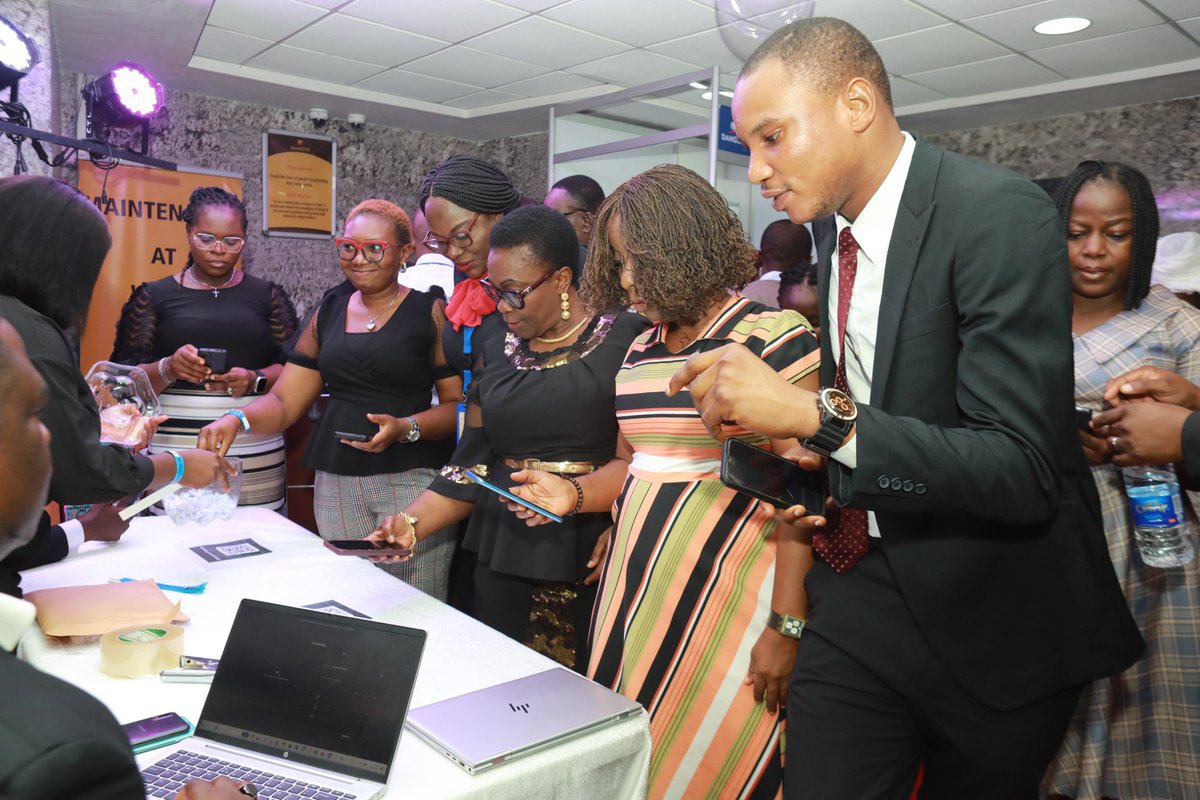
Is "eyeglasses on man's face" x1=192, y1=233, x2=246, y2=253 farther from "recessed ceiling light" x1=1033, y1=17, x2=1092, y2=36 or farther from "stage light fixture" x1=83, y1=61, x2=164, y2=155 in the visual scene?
"recessed ceiling light" x1=1033, y1=17, x2=1092, y2=36

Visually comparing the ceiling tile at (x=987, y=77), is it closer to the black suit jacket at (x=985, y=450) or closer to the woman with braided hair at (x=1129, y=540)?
the woman with braided hair at (x=1129, y=540)

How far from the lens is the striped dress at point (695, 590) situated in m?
1.58

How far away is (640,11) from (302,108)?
340cm

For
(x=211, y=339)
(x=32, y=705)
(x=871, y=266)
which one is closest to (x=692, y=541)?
(x=871, y=266)

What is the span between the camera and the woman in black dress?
202 centimetres

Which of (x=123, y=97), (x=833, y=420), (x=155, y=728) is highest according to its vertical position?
(x=123, y=97)

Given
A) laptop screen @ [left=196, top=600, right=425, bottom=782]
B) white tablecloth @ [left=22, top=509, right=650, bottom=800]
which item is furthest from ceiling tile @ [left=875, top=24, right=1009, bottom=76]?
laptop screen @ [left=196, top=600, right=425, bottom=782]

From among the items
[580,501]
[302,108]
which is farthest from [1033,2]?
[302,108]

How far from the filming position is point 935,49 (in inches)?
197

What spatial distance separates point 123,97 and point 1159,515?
482cm

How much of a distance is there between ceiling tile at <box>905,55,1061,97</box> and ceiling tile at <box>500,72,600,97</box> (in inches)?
86.7

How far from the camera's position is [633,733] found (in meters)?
1.22

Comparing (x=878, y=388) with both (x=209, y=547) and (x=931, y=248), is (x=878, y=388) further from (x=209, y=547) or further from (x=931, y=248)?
(x=209, y=547)

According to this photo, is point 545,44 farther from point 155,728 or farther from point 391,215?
point 155,728
